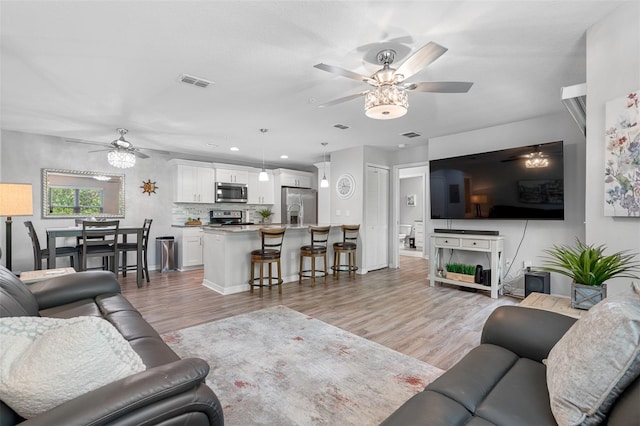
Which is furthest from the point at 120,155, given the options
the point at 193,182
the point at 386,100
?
the point at 386,100

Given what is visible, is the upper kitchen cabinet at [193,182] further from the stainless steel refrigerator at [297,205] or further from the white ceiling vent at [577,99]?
the white ceiling vent at [577,99]

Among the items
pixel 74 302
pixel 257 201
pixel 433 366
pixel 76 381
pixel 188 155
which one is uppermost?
pixel 188 155

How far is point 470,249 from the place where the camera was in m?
4.52

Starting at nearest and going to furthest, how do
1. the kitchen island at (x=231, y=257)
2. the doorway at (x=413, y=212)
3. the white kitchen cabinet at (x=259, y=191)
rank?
1. the kitchen island at (x=231, y=257)
2. the white kitchen cabinet at (x=259, y=191)
3. the doorway at (x=413, y=212)

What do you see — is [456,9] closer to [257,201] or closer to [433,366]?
[433,366]

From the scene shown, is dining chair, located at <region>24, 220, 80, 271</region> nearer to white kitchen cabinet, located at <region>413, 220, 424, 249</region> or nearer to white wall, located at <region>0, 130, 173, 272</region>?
white wall, located at <region>0, 130, 173, 272</region>

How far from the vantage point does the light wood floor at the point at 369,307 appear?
285 centimetres

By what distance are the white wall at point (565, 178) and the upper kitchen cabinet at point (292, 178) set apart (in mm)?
4190

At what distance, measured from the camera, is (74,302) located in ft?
7.69

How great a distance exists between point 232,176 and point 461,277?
5369 millimetres

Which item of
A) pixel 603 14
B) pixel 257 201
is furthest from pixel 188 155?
pixel 603 14

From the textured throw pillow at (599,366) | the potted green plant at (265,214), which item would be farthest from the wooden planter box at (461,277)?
the potted green plant at (265,214)

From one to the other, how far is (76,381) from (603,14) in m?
3.37

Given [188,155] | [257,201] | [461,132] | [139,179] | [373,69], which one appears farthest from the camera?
[257,201]
